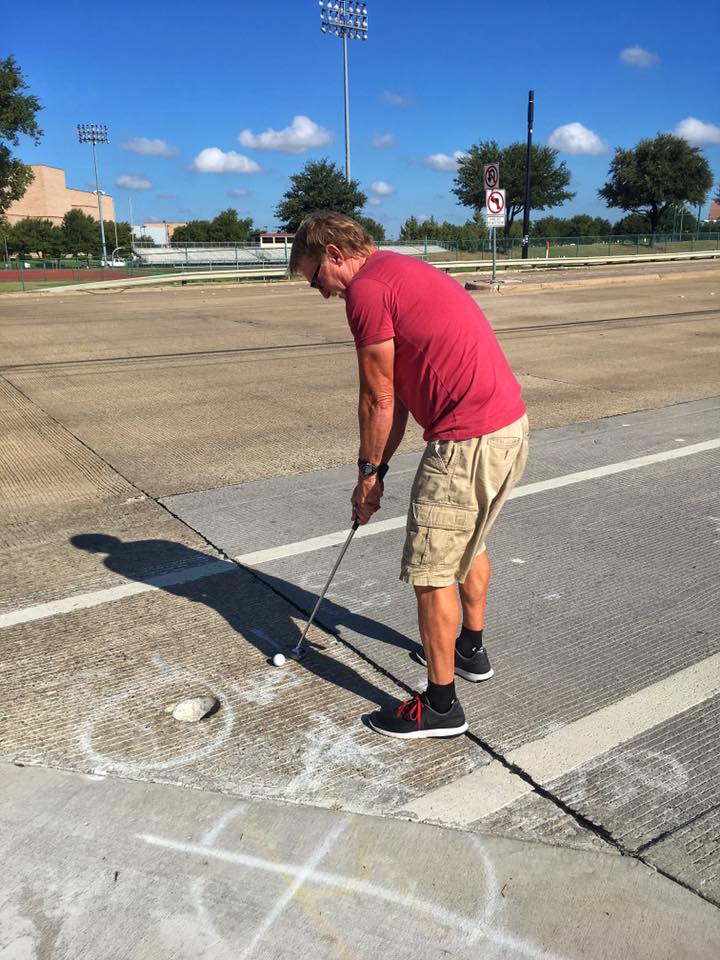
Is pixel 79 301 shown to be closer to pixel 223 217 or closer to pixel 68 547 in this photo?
pixel 68 547

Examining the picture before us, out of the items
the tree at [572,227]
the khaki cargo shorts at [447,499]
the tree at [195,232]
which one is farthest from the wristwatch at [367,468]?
the tree at [195,232]

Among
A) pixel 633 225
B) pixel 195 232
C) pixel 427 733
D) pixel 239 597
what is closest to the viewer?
pixel 427 733

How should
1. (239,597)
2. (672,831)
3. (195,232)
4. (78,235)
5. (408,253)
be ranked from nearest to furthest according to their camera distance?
(672,831), (239,597), (408,253), (78,235), (195,232)

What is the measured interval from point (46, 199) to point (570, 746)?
115095 mm

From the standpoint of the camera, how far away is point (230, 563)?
14.1ft

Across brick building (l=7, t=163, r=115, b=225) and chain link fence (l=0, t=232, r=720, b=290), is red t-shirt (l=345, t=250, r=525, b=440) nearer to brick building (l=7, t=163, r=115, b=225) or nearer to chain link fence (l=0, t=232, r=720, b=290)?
chain link fence (l=0, t=232, r=720, b=290)

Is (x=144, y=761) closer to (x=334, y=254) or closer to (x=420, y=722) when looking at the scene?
(x=420, y=722)

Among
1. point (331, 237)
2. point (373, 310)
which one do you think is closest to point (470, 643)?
point (373, 310)

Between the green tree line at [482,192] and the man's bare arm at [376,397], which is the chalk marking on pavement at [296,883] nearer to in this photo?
the man's bare arm at [376,397]

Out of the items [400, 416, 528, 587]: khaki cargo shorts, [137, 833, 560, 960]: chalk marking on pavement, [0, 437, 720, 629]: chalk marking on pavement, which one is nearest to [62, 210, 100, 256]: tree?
[0, 437, 720, 629]: chalk marking on pavement

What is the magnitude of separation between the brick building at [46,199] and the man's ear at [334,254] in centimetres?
10628

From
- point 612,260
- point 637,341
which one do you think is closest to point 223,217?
point 612,260

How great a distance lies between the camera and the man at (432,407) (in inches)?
103

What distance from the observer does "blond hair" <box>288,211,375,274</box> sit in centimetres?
273
